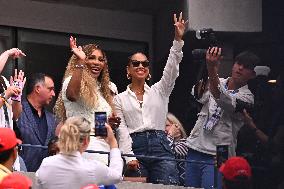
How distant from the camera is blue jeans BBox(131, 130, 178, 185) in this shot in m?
10.6

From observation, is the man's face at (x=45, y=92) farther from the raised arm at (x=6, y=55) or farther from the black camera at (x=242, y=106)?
the black camera at (x=242, y=106)

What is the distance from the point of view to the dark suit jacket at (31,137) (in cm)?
1094

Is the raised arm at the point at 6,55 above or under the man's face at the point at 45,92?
above

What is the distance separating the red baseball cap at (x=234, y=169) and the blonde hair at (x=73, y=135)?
1.51m

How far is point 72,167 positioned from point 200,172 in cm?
265

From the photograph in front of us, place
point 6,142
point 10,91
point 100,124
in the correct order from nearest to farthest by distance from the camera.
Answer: point 6,142, point 100,124, point 10,91

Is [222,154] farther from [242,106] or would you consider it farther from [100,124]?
[100,124]

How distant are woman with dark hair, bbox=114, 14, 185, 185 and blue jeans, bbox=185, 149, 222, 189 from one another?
0.24 meters

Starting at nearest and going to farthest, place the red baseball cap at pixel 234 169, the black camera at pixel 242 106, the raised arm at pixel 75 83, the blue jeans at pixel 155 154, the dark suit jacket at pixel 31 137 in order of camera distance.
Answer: the red baseball cap at pixel 234 169, the raised arm at pixel 75 83, the blue jeans at pixel 155 154, the dark suit jacket at pixel 31 137, the black camera at pixel 242 106

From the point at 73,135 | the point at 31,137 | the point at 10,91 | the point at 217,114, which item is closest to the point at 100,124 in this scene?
the point at 73,135

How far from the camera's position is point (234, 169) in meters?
9.57

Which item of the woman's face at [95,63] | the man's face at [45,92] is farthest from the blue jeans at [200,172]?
the man's face at [45,92]

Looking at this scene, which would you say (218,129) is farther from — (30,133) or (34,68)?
(34,68)

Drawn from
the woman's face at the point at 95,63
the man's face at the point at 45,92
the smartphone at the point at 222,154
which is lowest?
the smartphone at the point at 222,154
